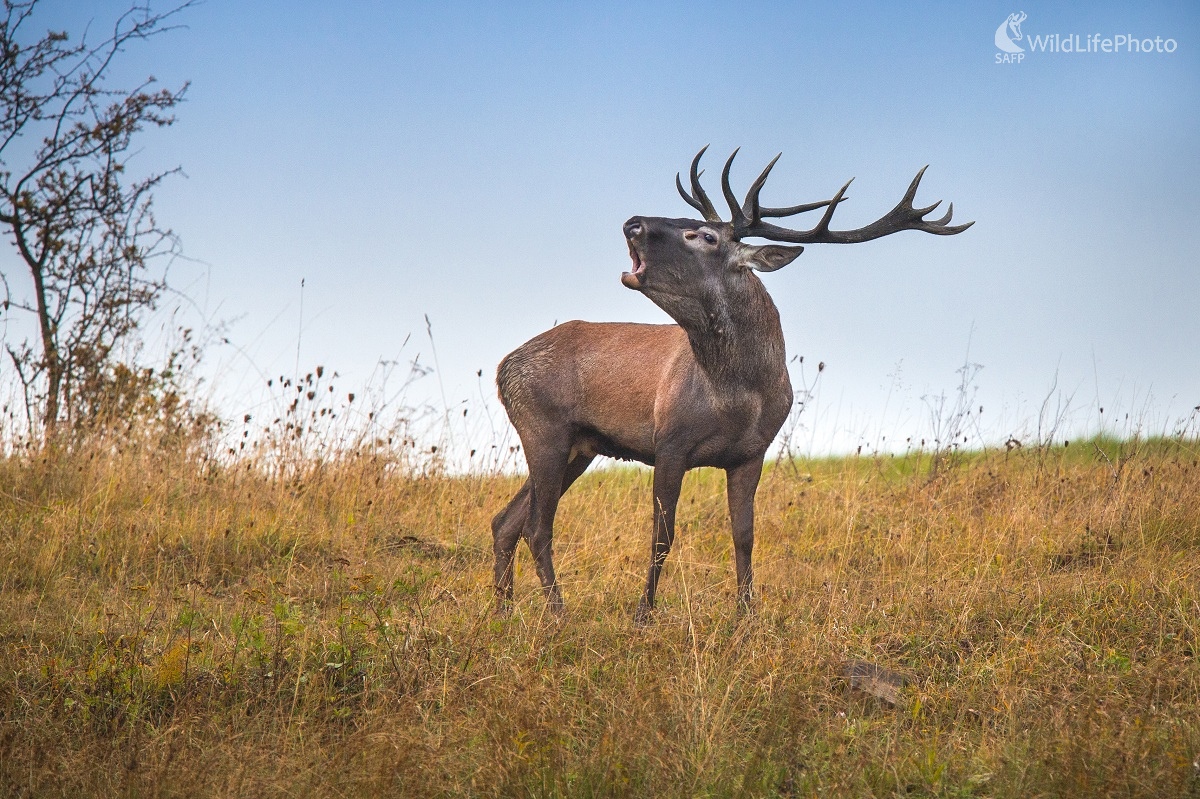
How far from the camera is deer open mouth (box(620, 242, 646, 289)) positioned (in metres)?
6.07

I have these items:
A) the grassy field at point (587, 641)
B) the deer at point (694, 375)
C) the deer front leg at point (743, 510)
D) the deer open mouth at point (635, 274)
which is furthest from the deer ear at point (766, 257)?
the grassy field at point (587, 641)

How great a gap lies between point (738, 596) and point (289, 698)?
2.58m

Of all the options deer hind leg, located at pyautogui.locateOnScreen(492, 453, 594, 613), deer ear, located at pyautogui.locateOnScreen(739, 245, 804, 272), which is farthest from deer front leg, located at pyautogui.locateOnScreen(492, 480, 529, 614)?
deer ear, located at pyautogui.locateOnScreen(739, 245, 804, 272)

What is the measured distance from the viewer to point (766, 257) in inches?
245

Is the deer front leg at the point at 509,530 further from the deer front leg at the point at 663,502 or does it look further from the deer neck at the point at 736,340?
the deer neck at the point at 736,340

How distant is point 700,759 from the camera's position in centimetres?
385

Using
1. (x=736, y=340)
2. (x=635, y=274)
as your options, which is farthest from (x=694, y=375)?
(x=635, y=274)

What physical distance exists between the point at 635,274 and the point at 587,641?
202cm

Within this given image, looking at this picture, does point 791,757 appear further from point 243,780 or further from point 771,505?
point 771,505

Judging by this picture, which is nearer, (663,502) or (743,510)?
(663,502)

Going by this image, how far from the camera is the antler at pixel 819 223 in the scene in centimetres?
626

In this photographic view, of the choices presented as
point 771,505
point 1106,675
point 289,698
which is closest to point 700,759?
point 289,698

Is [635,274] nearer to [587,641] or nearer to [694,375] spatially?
[694,375]

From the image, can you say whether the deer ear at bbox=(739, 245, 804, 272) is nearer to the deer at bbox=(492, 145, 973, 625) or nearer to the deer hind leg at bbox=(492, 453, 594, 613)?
the deer at bbox=(492, 145, 973, 625)
